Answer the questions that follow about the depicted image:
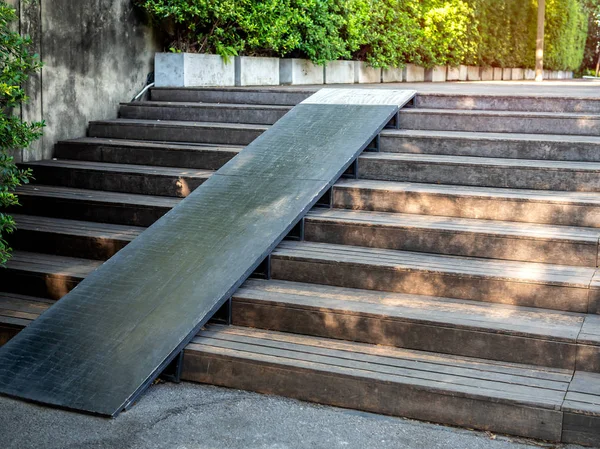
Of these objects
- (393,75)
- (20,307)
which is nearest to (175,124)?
(20,307)

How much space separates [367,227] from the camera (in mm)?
4844

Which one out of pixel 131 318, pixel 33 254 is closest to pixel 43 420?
pixel 131 318

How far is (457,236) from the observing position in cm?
459

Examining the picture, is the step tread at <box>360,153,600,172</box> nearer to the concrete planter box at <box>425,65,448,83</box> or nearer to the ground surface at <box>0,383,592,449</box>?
the ground surface at <box>0,383,592,449</box>

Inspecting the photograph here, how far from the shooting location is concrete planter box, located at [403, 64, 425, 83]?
13281 millimetres

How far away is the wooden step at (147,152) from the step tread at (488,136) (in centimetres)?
128

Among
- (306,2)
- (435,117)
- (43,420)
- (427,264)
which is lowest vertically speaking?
(43,420)

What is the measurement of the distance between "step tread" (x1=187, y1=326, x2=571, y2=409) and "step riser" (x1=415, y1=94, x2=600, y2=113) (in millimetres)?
2959

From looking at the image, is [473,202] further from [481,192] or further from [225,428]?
[225,428]

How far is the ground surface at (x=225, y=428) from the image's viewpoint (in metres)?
3.41

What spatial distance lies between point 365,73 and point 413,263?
775 centimetres

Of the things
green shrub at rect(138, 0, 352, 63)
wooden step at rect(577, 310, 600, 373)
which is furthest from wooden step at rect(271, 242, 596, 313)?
green shrub at rect(138, 0, 352, 63)

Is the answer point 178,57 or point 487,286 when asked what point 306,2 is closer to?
point 178,57

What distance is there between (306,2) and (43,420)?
22.2 ft
